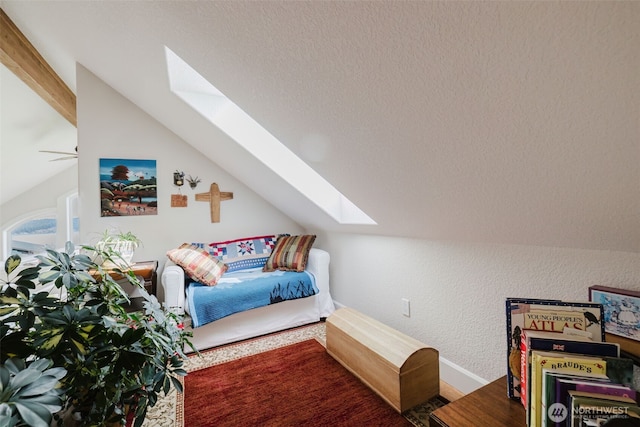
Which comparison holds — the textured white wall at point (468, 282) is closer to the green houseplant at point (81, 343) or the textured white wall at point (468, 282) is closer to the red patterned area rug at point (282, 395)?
the red patterned area rug at point (282, 395)

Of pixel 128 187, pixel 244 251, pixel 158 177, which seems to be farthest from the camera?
pixel 244 251

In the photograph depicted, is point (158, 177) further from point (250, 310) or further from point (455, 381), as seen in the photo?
point (455, 381)

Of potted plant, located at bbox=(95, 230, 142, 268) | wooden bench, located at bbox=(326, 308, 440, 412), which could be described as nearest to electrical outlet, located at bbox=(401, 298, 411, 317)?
wooden bench, located at bbox=(326, 308, 440, 412)

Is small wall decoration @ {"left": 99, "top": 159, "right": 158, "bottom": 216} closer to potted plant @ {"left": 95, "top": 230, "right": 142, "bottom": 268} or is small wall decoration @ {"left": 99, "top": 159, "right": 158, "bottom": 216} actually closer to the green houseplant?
potted plant @ {"left": 95, "top": 230, "right": 142, "bottom": 268}

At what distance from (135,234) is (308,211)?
5.93ft

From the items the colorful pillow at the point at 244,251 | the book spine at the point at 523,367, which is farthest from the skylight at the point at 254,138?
the book spine at the point at 523,367

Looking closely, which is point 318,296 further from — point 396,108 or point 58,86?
point 58,86

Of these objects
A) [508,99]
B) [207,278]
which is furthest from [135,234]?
[508,99]

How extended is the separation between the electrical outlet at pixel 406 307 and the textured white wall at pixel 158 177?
203cm

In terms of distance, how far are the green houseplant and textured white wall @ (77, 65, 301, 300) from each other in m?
2.55

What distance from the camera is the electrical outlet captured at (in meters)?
2.21

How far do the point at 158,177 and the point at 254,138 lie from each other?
137 cm

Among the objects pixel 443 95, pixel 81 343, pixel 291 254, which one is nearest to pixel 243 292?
pixel 291 254

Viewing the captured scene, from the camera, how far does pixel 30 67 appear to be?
2438mm
